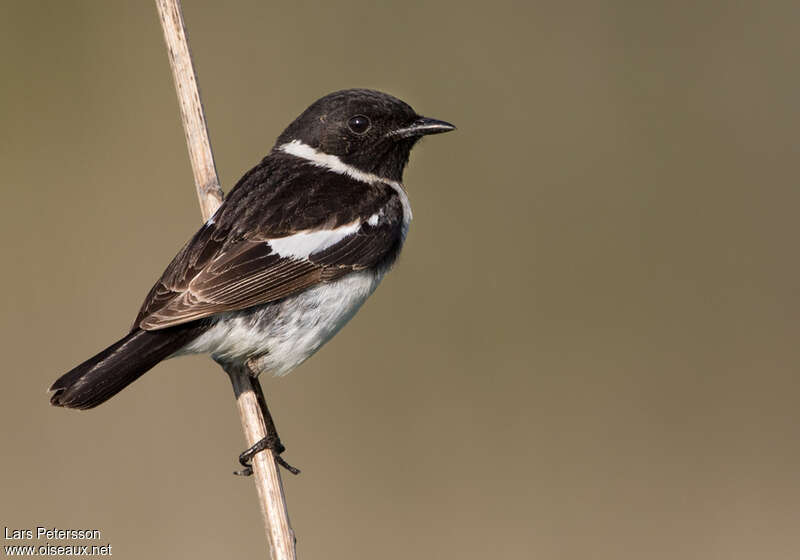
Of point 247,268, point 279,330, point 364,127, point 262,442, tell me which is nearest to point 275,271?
point 247,268

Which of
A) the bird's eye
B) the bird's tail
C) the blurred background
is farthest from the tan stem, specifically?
the blurred background

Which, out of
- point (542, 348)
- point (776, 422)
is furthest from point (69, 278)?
point (776, 422)

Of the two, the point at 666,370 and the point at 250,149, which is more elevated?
the point at 250,149

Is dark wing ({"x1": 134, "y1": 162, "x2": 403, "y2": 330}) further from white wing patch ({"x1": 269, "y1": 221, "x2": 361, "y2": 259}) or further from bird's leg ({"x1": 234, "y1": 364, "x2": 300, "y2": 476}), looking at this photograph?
bird's leg ({"x1": 234, "y1": 364, "x2": 300, "y2": 476})

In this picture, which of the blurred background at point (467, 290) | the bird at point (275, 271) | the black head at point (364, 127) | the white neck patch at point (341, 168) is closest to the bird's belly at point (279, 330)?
the bird at point (275, 271)

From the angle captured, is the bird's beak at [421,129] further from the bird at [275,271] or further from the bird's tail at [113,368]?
the bird's tail at [113,368]

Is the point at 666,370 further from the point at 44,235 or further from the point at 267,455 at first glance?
the point at 44,235
